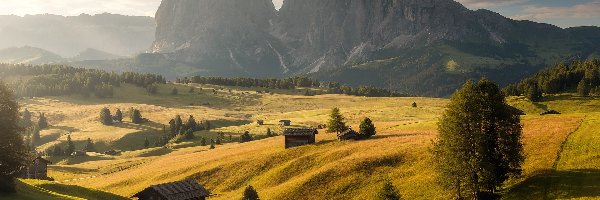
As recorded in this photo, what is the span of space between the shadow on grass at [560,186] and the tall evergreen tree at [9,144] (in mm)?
48754

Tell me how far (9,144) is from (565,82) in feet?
575

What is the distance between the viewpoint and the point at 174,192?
6900 centimetres

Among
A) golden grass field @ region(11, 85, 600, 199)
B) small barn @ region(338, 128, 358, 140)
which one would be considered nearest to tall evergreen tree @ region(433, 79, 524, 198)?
golden grass field @ region(11, 85, 600, 199)

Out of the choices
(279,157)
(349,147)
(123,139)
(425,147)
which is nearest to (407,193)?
(425,147)

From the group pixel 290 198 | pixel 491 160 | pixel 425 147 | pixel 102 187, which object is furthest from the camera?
pixel 102 187

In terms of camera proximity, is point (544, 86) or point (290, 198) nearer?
point (290, 198)

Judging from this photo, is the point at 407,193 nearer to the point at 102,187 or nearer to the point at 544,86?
the point at 102,187

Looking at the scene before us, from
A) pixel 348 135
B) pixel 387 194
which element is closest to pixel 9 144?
pixel 387 194

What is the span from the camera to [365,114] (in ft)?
600

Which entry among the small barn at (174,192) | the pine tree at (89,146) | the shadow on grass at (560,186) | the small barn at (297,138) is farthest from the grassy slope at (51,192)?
the pine tree at (89,146)

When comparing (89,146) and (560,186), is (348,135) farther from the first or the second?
(89,146)

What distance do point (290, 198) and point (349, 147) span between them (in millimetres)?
21705

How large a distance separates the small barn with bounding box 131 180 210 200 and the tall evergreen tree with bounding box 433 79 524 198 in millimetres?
33775

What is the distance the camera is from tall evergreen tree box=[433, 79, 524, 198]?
5419 cm
